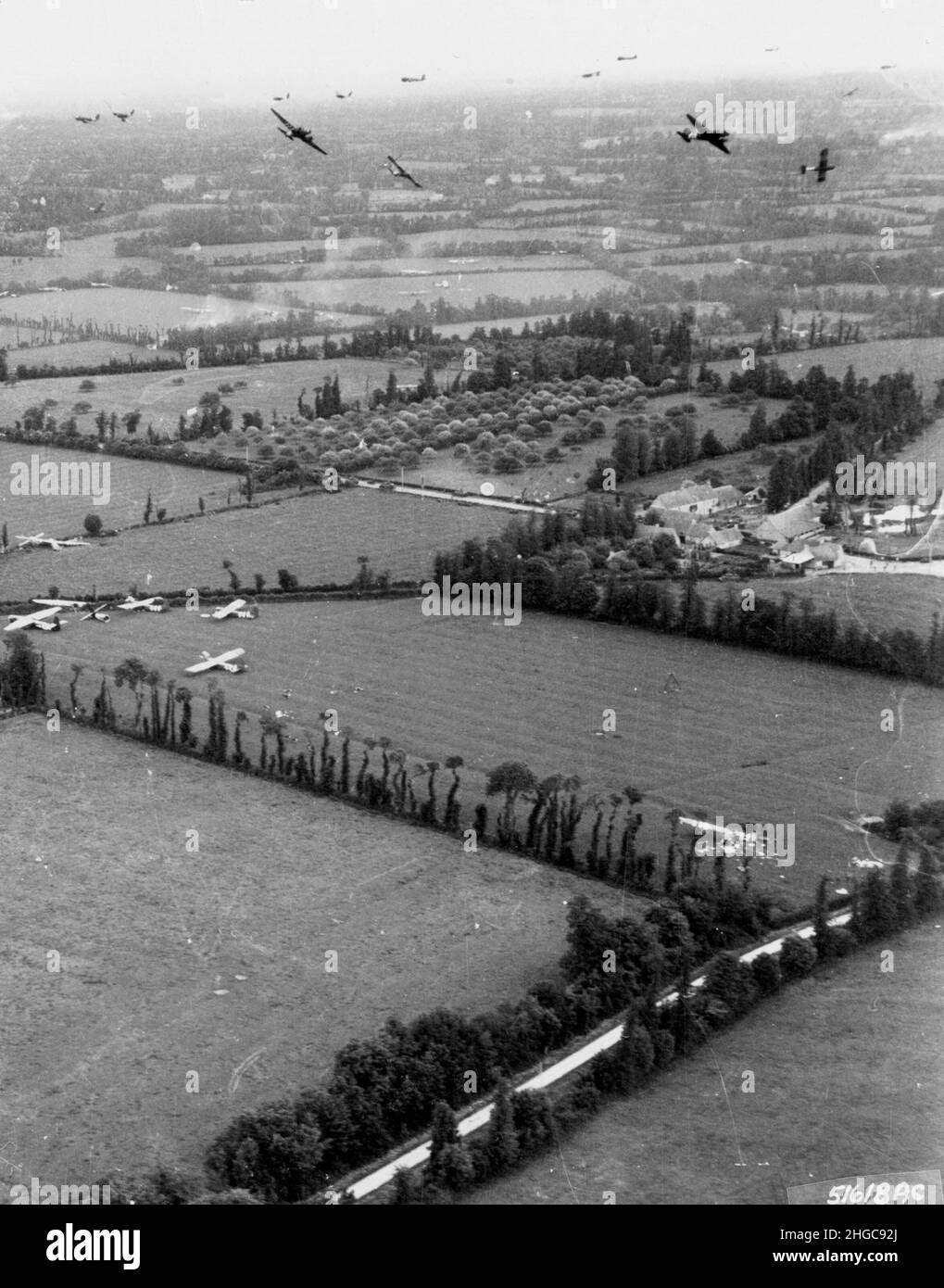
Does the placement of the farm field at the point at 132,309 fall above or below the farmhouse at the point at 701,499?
above

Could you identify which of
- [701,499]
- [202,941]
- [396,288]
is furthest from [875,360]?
[202,941]

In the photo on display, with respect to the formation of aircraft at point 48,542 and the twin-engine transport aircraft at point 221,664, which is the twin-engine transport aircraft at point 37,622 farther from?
the formation of aircraft at point 48,542

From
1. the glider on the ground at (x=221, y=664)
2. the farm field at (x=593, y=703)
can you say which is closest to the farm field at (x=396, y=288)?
the farm field at (x=593, y=703)

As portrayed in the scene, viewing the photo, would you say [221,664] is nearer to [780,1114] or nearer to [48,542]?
[48,542]

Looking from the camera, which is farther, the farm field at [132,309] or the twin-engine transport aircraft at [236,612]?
the farm field at [132,309]

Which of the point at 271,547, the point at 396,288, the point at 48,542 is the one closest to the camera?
the point at 271,547

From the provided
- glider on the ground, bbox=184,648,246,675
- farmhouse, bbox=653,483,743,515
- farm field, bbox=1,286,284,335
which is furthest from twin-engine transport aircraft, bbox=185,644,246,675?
farm field, bbox=1,286,284,335
